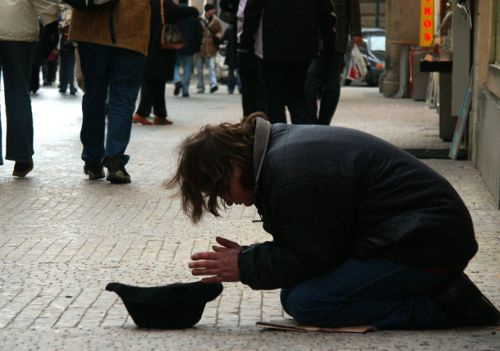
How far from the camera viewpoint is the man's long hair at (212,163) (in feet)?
15.2

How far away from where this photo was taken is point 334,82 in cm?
1109

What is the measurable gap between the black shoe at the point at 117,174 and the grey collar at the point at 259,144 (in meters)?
4.84

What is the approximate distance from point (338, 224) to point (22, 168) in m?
5.58

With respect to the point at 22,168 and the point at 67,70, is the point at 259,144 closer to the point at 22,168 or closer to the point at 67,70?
the point at 22,168

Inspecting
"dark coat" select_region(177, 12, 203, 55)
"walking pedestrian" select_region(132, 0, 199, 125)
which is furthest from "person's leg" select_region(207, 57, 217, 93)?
"walking pedestrian" select_region(132, 0, 199, 125)

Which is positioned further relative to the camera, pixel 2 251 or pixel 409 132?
pixel 409 132

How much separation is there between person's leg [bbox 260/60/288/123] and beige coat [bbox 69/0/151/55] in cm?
109

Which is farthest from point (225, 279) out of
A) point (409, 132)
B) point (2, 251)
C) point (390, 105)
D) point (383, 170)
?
point (390, 105)

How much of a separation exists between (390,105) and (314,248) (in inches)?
690

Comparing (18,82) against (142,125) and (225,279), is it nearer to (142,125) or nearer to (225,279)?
(225,279)

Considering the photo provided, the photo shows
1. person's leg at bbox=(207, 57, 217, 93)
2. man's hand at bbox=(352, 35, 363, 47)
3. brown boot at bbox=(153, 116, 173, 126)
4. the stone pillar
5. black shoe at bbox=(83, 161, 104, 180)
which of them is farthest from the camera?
person's leg at bbox=(207, 57, 217, 93)

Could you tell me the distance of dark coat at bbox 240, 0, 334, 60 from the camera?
10141 mm

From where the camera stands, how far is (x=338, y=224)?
463 centimetres

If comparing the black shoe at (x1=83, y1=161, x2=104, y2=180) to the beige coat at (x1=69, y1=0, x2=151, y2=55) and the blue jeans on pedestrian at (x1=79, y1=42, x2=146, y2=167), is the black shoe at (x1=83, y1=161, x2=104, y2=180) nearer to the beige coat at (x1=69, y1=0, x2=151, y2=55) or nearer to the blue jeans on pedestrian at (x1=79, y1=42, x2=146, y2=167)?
the blue jeans on pedestrian at (x1=79, y1=42, x2=146, y2=167)
